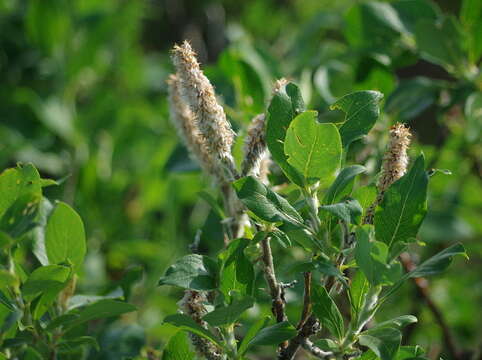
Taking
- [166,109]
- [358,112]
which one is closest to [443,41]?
[358,112]

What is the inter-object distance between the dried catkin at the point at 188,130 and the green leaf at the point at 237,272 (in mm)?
156

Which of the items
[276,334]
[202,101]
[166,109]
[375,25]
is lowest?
[166,109]

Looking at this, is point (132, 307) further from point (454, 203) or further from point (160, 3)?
point (160, 3)

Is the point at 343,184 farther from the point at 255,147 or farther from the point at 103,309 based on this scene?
the point at 103,309

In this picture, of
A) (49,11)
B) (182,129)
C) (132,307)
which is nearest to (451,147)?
(182,129)

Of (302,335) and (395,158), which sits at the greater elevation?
(395,158)

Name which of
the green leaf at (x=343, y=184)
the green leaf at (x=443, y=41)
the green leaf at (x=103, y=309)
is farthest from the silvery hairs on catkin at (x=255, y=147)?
the green leaf at (x=443, y=41)

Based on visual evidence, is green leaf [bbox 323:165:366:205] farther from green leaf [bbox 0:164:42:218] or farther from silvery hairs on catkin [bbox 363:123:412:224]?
green leaf [bbox 0:164:42:218]

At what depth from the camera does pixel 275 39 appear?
3.02 m

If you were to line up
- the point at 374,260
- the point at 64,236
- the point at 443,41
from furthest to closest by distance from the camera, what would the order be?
the point at 443,41, the point at 64,236, the point at 374,260

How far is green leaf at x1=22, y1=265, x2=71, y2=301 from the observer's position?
2.77 ft

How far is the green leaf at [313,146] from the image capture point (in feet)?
2.60

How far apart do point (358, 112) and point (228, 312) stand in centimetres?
30

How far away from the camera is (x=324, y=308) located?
0.82 m
